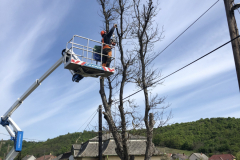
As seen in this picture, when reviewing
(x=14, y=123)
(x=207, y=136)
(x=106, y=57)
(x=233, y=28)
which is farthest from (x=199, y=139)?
(x=233, y=28)

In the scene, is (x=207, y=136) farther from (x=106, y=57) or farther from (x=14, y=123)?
(x=106, y=57)

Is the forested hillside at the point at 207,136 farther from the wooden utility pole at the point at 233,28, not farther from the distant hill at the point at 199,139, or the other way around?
the wooden utility pole at the point at 233,28

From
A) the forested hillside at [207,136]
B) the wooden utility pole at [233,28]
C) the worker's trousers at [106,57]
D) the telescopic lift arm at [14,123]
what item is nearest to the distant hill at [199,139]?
the forested hillside at [207,136]

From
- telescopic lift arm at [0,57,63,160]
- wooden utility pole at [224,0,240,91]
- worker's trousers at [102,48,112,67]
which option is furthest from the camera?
telescopic lift arm at [0,57,63,160]

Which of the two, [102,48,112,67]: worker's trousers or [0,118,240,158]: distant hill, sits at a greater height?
[102,48,112,67]: worker's trousers

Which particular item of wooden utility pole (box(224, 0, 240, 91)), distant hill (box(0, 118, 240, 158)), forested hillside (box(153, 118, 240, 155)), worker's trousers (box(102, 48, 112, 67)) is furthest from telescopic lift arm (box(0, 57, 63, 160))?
forested hillside (box(153, 118, 240, 155))

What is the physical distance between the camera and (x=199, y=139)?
12581 cm

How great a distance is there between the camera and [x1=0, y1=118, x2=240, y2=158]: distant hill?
116188 mm

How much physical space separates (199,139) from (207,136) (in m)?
4.73

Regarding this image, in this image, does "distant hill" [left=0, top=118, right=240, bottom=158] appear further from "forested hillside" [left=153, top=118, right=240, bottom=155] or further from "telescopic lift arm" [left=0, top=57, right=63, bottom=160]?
"telescopic lift arm" [left=0, top=57, right=63, bottom=160]

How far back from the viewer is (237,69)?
7.06 meters

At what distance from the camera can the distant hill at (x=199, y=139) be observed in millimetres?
116188

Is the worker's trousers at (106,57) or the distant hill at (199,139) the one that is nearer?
the worker's trousers at (106,57)

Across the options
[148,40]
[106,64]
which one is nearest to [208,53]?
[148,40]
